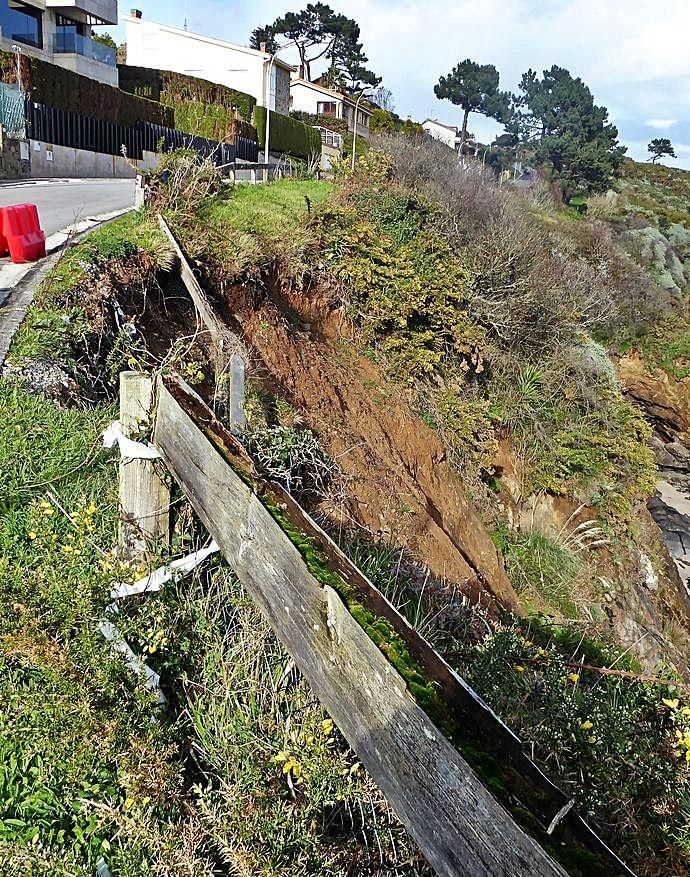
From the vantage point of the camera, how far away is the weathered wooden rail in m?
1.43

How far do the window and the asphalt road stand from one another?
17.3m

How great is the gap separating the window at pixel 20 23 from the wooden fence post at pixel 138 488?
3522 centimetres

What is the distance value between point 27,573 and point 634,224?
3717cm

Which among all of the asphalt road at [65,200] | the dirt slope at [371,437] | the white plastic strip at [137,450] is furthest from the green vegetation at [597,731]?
the asphalt road at [65,200]

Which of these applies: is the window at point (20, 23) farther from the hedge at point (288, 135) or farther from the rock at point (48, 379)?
the rock at point (48, 379)

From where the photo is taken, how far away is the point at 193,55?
39.8 meters

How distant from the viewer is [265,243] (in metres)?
10.8

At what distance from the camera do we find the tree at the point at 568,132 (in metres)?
45.8

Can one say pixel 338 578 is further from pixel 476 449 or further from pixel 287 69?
pixel 287 69

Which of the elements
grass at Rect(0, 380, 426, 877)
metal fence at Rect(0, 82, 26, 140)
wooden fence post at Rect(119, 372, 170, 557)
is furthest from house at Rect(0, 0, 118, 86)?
grass at Rect(0, 380, 426, 877)

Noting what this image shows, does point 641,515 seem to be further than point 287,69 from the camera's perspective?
No

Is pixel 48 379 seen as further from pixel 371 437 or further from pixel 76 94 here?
pixel 76 94

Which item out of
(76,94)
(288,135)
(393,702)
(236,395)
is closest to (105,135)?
(76,94)

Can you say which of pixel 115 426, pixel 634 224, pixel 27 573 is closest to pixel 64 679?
pixel 27 573
